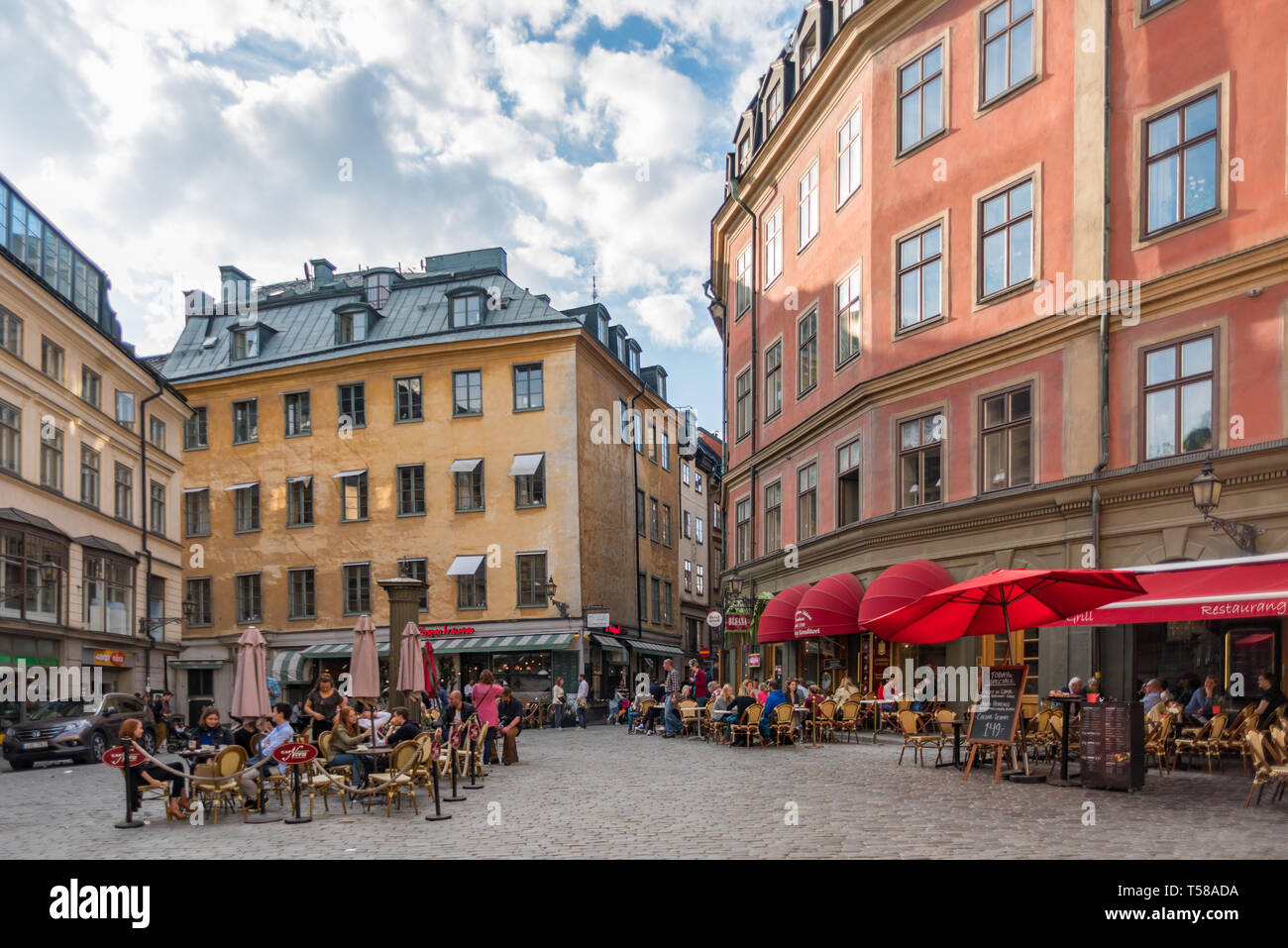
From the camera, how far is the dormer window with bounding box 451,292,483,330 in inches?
1750

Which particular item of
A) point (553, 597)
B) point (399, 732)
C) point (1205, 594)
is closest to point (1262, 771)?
point (1205, 594)

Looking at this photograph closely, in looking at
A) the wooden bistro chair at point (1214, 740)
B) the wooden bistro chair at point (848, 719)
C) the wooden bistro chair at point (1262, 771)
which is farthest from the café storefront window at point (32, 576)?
the wooden bistro chair at point (1262, 771)

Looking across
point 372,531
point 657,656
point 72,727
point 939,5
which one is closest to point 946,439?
point 939,5

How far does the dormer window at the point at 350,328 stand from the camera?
4622 centimetres

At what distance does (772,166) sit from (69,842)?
87.9 ft

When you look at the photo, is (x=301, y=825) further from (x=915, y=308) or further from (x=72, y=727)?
(x=915, y=308)

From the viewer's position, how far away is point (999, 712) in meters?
15.4

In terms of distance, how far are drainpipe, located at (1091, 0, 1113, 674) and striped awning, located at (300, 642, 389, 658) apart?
27.9 metres

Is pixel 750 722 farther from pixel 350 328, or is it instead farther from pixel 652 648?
pixel 350 328

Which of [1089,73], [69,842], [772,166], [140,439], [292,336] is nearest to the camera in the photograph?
[69,842]

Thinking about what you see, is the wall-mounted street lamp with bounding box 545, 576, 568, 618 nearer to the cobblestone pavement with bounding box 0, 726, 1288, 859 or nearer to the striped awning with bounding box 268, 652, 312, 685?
the striped awning with bounding box 268, 652, 312, 685

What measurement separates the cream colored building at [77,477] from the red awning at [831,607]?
17875 millimetres

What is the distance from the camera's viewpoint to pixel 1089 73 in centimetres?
2052

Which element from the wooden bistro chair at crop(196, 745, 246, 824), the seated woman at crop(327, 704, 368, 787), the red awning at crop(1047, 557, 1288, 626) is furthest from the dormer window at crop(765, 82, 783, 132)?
the wooden bistro chair at crop(196, 745, 246, 824)
